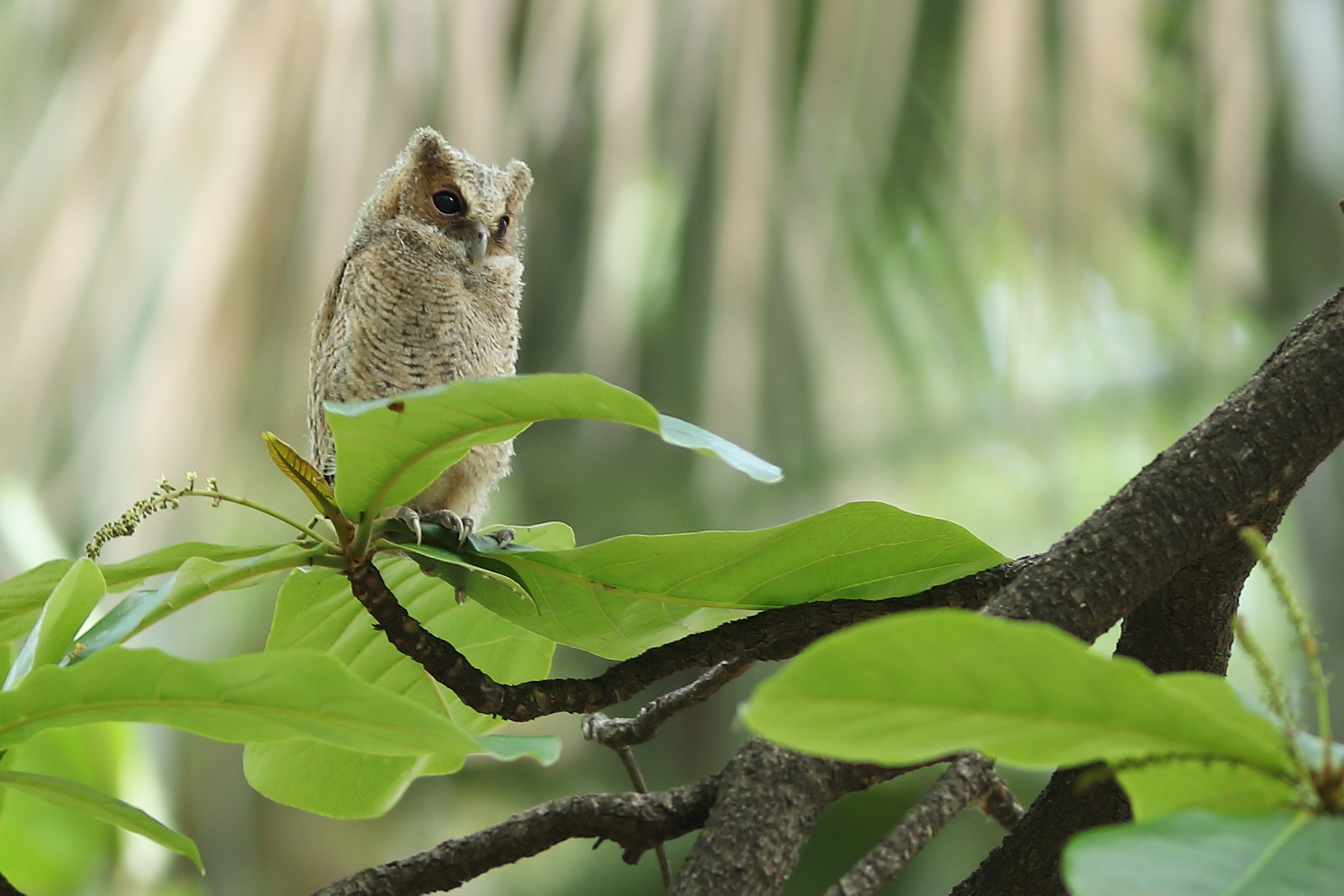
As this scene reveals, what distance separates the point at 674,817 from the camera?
44 centimetres

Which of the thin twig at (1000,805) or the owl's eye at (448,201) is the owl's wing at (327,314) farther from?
the thin twig at (1000,805)

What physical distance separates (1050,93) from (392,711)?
154 centimetres

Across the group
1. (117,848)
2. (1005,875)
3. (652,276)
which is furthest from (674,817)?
(652,276)

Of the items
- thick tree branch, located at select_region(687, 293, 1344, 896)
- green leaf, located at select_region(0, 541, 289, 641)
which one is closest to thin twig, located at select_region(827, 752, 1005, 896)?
thick tree branch, located at select_region(687, 293, 1344, 896)

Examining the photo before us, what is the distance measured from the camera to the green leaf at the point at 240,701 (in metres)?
0.28

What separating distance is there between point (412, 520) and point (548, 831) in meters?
0.13

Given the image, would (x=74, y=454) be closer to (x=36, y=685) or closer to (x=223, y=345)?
(x=223, y=345)

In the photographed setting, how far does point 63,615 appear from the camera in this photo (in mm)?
357

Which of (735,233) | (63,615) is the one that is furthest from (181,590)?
(735,233)

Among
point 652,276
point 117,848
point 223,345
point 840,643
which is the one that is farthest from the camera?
point 652,276

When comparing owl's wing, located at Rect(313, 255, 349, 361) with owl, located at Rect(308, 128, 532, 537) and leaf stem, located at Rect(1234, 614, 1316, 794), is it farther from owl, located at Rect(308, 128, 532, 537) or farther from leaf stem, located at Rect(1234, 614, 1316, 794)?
leaf stem, located at Rect(1234, 614, 1316, 794)

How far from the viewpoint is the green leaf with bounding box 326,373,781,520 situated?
0.30m

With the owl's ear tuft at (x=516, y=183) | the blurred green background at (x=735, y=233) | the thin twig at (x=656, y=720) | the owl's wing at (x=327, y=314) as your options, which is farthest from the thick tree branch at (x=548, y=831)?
the blurred green background at (x=735, y=233)

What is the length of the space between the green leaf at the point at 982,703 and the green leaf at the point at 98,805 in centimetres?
24
